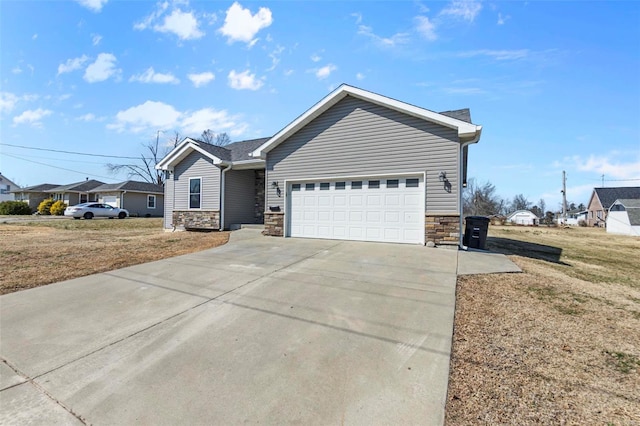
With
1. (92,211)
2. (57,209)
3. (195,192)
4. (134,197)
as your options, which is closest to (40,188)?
(57,209)

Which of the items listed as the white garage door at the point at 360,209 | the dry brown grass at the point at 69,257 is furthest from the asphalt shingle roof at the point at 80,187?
the white garage door at the point at 360,209

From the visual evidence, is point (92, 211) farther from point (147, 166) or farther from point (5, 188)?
point (5, 188)

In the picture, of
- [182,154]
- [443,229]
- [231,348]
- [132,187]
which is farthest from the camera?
[132,187]

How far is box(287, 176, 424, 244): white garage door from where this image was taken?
361 inches

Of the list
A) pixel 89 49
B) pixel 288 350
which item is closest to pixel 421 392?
pixel 288 350

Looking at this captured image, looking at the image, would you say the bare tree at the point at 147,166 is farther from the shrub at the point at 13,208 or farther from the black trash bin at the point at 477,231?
the black trash bin at the point at 477,231

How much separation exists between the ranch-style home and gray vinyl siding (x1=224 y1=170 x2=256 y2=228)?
1.95m

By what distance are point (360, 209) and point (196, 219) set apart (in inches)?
346

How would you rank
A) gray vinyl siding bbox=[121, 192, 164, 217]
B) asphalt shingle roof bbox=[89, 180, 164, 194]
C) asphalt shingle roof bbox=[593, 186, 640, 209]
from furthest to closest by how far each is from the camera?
1. asphalt shingle roof bbox=[593, 186, 640, 209]
2. gray vinyl siding bbox=[121, 192, 164, 217]
3. asphalt shingle roof bbox=[89, 180, 164, 194]

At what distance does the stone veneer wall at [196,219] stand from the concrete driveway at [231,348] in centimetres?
799

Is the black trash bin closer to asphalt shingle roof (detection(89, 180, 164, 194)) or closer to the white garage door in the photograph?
the white garage door

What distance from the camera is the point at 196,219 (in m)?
14.5

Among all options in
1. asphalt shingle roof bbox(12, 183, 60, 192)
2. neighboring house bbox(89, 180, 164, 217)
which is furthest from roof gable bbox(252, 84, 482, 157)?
asphalt shingle roof bbox(12, 183, 60, 192)

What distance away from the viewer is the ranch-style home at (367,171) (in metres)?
8.70
